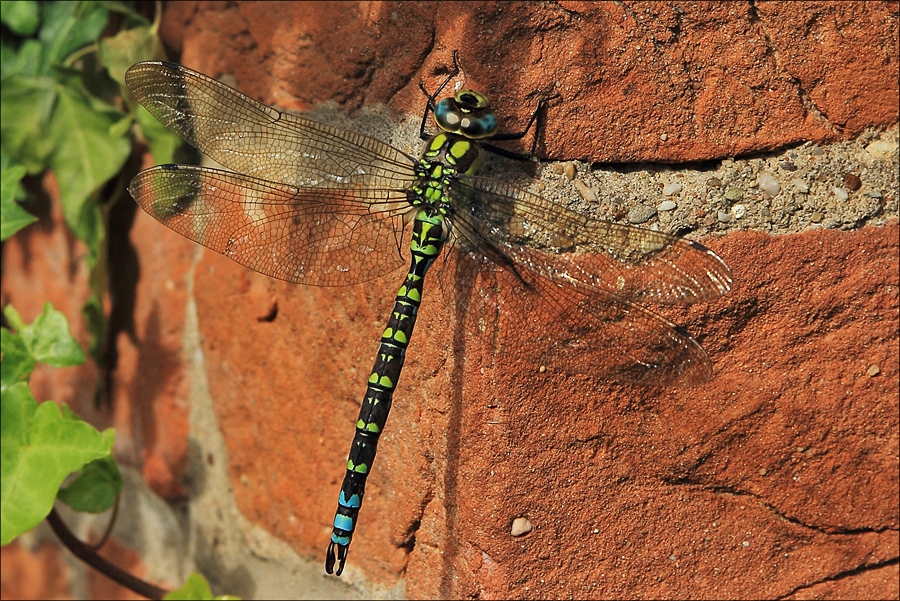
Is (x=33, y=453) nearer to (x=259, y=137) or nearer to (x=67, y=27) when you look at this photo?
(x=259, y=137)

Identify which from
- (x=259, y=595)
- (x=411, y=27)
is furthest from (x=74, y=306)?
(x=411, y=27)

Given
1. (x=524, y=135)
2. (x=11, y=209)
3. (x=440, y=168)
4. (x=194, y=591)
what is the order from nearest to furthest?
(x=524, y=135), (x=440, y=168), (x=194, y=591), (x=11, y=209)

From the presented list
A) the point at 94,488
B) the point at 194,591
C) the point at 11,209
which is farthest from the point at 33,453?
the point at 11,209

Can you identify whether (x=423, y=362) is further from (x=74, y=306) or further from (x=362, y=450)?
(x=74, y=306)

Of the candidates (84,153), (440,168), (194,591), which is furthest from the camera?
(84,153)

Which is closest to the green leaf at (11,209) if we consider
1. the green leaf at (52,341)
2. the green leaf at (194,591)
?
the green leaf at (52,341)

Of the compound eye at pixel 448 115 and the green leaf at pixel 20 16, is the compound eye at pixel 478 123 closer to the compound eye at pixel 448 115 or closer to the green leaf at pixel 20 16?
the compound eye at pixel 448 115
